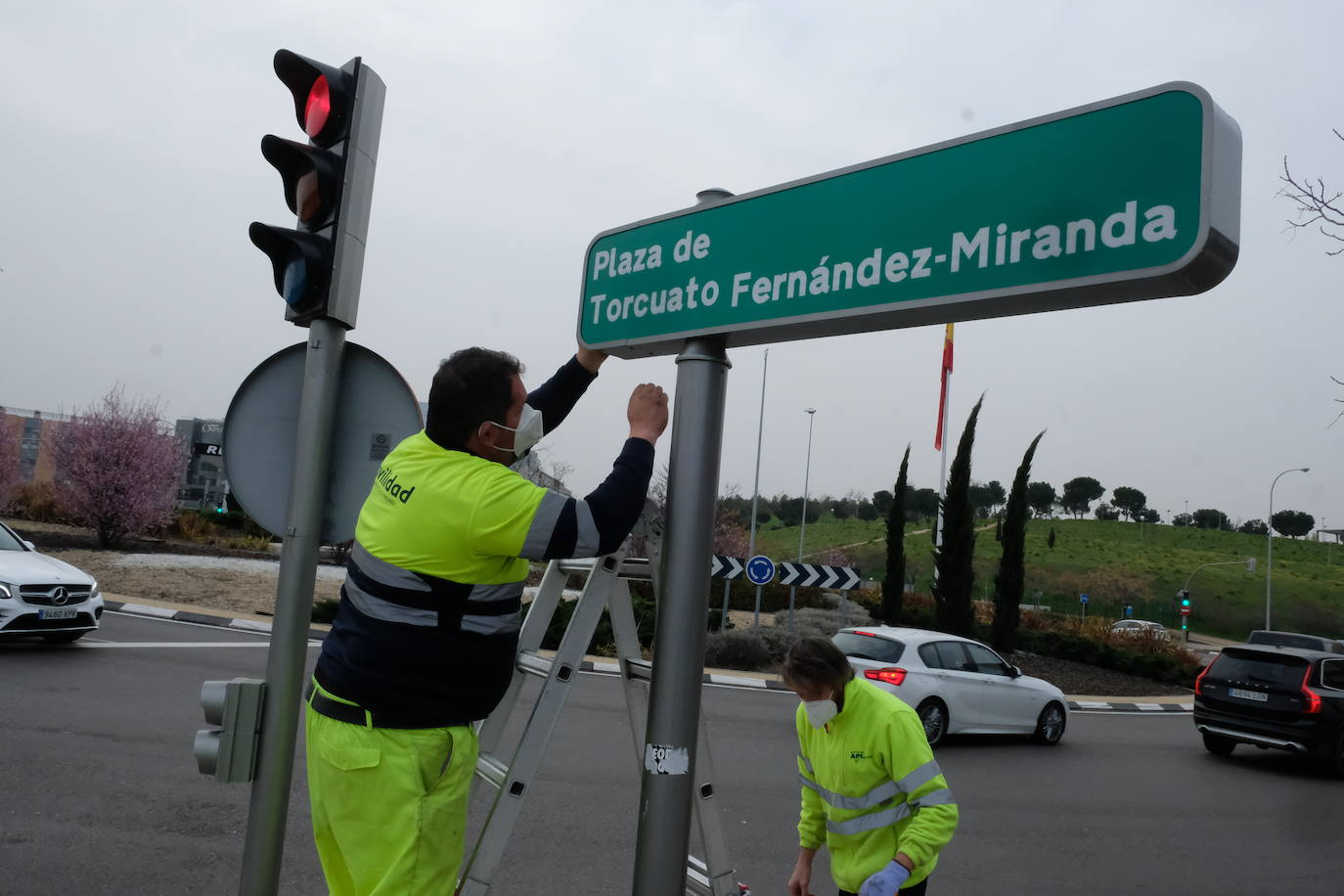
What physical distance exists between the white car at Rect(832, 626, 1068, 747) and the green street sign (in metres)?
10.1

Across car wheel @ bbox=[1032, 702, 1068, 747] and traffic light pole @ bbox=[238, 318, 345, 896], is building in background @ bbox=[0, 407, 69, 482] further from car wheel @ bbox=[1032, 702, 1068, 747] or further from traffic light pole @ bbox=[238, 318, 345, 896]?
traffic light pole @ bbox=[238, 318, 345, 896]

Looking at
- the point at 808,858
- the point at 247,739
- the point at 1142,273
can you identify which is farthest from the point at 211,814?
the point at 1142,273

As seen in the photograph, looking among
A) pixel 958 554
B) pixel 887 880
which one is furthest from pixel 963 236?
pixel 958 554

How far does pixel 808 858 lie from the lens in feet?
11.4

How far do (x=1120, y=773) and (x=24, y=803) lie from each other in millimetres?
10526

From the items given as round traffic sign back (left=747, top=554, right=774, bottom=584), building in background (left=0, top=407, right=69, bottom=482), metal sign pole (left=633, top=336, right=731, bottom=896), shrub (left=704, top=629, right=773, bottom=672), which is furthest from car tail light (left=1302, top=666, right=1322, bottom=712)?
building in background (left=0, top=407, right=69, bottom=482)

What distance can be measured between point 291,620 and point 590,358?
3.74 feet

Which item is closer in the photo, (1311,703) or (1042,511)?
(1311,703)

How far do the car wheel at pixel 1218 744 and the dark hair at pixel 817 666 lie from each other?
41.6 feet

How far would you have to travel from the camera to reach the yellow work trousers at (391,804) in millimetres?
2271

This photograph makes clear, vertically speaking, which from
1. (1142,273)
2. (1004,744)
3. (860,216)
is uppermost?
(860,216)

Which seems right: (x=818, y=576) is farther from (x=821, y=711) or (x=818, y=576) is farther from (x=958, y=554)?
(x=821, y=711)

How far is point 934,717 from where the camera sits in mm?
12312

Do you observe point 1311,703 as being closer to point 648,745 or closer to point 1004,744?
point 1004,744
